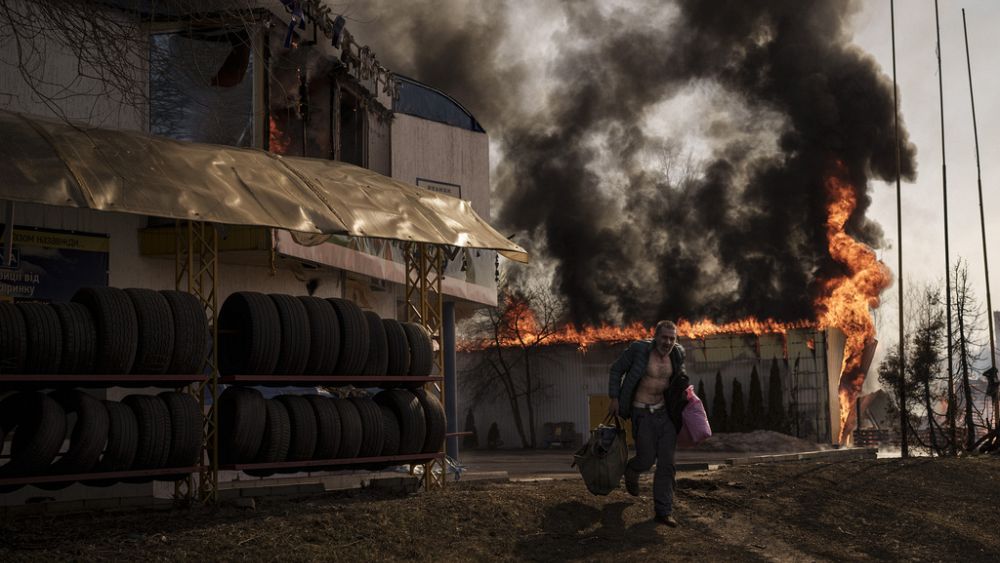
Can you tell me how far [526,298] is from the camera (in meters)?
52.3

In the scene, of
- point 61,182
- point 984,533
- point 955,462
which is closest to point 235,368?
point 61,182

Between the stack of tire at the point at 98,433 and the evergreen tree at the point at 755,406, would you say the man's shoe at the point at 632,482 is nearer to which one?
the stack of tire at the point at 98,433

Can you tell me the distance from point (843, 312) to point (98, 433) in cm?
3549

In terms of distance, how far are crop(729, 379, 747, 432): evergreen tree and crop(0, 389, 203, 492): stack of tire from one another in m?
30.8

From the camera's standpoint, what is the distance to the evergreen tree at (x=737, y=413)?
3975 centimetres

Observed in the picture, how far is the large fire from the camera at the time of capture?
41.3 m

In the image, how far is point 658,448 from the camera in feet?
38.2

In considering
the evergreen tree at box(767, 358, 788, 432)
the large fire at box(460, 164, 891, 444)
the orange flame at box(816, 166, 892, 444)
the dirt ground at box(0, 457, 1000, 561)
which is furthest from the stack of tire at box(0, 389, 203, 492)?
the orange flame at box(816, 166, 892, 444)

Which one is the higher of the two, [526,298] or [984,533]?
[526,298]

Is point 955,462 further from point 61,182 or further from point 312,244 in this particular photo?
point 61,182

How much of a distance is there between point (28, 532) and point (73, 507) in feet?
14.3

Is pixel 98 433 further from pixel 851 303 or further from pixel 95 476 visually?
pixel 851 303

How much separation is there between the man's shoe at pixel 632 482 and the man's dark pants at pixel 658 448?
0.25m

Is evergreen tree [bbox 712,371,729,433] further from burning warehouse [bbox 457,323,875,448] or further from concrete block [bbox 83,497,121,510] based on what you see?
concrete block [bbox 83,497,121,510]
